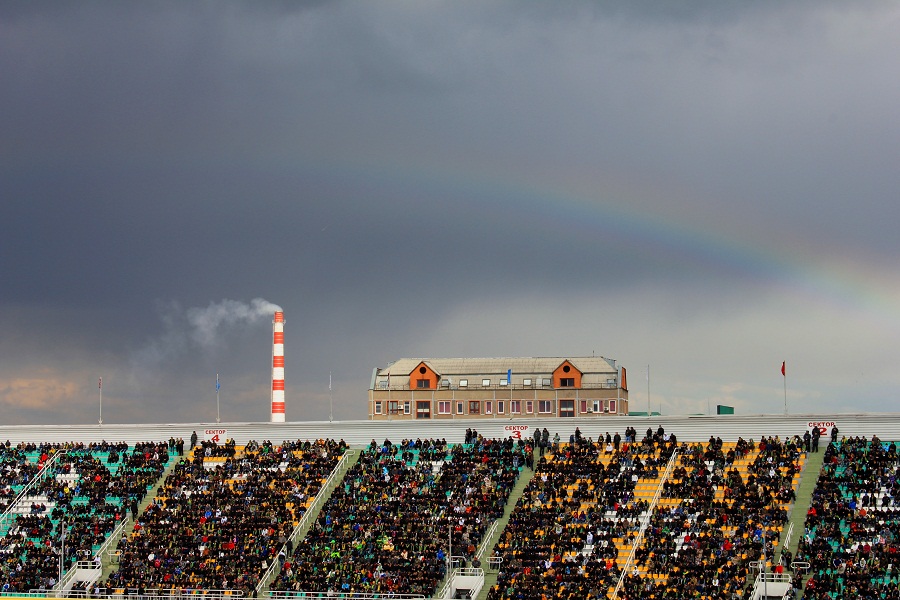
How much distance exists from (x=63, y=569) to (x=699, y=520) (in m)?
37.6

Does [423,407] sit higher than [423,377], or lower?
lower

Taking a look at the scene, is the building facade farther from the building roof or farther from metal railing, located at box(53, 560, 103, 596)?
metal railing, located at box(53, 560, 103, 596)

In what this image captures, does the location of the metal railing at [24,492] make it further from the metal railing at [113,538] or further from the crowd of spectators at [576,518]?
the crowd of spectators at [576,518]

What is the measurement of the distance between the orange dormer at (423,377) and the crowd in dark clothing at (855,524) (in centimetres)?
11681

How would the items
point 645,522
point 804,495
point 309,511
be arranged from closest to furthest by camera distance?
1. point 645,522
2. point 804,495
3. point 309,511

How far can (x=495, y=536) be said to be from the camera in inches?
3051

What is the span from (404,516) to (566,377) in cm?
11506

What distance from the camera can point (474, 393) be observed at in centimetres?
19438

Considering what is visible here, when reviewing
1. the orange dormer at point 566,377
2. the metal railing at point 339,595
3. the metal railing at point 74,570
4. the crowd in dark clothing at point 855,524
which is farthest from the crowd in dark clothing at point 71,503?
the orange dormer at point 566,377

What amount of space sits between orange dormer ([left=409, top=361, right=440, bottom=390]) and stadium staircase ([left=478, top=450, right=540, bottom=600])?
353ft

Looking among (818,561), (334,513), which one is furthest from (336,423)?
(818,561)

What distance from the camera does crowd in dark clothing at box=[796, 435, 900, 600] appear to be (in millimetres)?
65312

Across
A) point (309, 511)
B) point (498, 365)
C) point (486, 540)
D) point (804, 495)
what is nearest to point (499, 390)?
point (498, 365)

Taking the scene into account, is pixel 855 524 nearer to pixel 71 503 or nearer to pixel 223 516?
pixel 223 516
